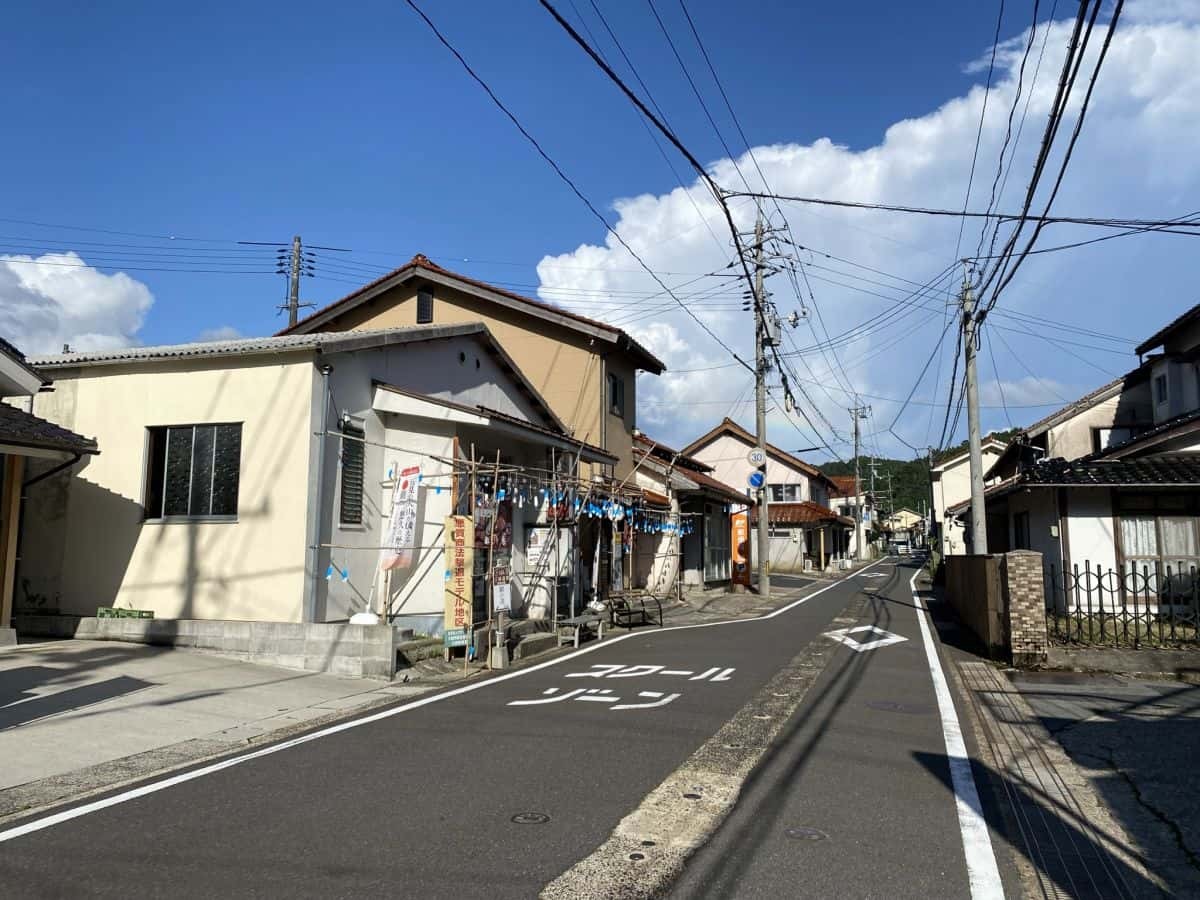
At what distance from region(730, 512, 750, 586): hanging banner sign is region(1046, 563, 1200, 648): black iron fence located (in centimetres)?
1369

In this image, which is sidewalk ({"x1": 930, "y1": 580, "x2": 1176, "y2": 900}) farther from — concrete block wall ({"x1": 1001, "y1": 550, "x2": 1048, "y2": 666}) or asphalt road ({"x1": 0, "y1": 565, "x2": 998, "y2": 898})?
concrete block wall ({"x1": 1001, "y1": 550, "x2": 1048, "y2": 666})

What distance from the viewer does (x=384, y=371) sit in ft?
45.5

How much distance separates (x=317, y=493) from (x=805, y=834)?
851cm

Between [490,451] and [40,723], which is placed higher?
[490,451]

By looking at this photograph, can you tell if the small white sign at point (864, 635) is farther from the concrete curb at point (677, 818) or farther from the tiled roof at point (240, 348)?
the tiled roof at point (240, 348)

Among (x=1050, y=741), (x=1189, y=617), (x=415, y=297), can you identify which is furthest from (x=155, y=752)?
(x=415, y=297)

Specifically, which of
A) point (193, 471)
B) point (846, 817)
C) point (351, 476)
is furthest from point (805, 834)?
point (193, 471)

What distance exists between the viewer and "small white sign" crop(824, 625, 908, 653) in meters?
14.8

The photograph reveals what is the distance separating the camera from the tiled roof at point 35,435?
424 inches

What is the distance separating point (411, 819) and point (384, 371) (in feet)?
31.0

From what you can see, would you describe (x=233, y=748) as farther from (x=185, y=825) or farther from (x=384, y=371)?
(x=384, y=371)

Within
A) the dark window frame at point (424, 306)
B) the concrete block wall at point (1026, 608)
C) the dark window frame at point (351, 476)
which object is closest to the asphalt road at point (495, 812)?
the dark window frame at point (351, 476)

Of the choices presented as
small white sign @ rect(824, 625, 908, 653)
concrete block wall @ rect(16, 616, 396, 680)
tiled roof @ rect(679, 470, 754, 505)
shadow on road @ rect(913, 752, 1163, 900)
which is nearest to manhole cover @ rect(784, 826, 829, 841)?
shadow on road @ rect(913, 752, 1163, 900)

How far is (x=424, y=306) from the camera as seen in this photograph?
80.0 ft
